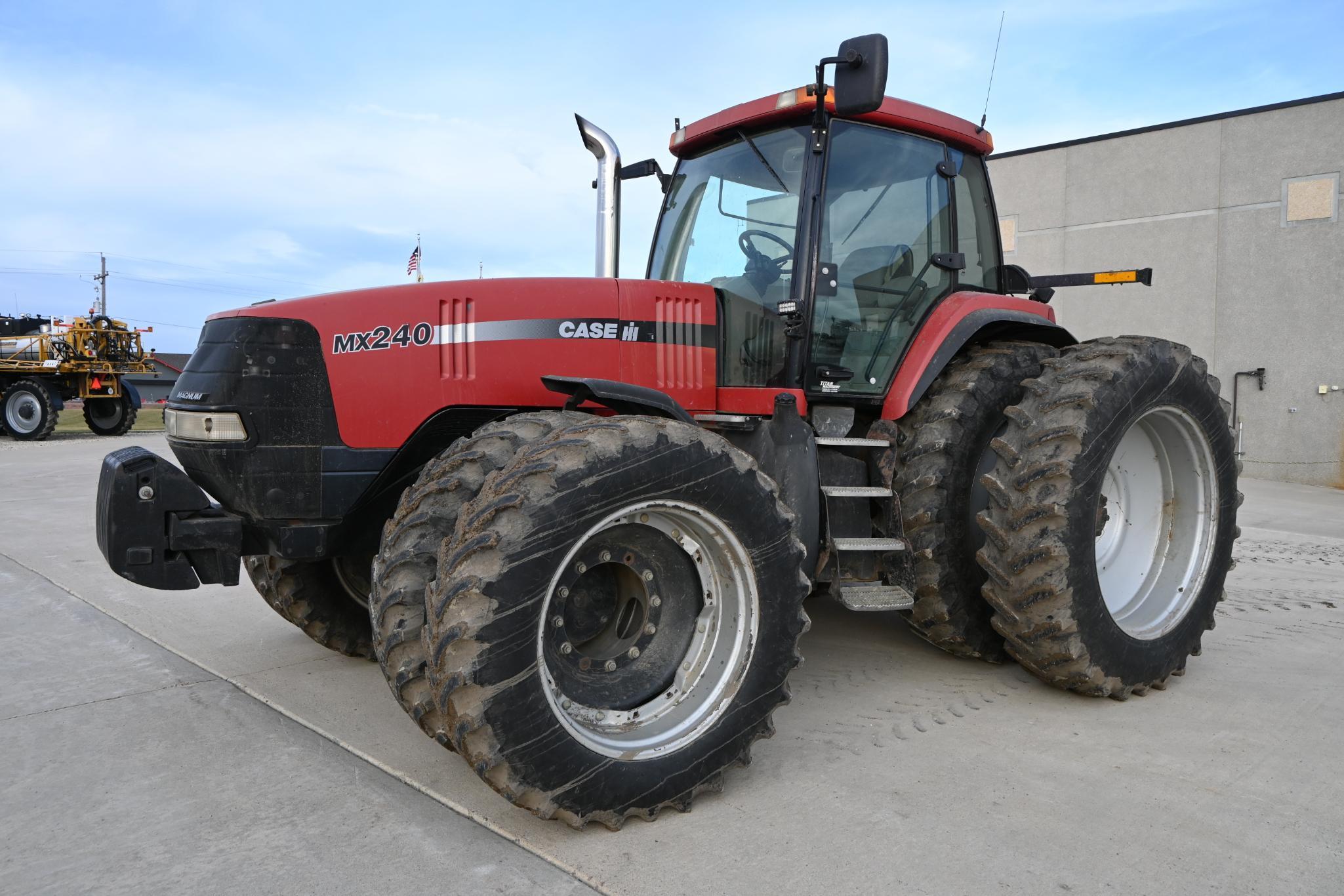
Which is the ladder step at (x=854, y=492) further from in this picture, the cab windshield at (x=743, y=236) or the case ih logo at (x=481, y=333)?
the case ih logo at (x=481, y=333)

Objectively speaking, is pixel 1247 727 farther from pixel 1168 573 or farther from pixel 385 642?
pixel 385 642

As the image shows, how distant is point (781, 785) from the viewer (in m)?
2.98

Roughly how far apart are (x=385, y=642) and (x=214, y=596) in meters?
3.57

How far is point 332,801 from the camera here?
2.84 metres

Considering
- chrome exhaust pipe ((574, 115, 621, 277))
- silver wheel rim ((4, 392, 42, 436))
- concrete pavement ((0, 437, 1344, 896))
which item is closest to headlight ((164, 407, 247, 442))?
concrete pavement ((0, 437, 1344, 896))

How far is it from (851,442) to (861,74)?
54.2 inches

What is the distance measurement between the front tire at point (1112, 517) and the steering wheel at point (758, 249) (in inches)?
44.2

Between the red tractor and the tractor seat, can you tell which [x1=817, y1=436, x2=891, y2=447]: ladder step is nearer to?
the red tractor

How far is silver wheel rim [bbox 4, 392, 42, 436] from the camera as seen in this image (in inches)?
750

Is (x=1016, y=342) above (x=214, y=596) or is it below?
above

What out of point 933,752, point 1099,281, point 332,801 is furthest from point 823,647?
point 1099,281

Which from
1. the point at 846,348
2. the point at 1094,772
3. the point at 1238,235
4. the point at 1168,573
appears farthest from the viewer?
the point at 1238,235

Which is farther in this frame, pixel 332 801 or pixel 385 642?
pixel 332 801

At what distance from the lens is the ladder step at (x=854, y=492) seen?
365cm
